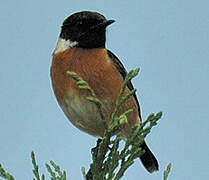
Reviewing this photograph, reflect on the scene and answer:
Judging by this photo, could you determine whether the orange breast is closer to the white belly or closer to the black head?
the white belly

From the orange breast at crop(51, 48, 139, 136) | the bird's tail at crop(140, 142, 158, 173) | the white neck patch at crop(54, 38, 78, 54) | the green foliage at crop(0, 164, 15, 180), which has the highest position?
the white neck patch at crop(54, 38, 78, 54)

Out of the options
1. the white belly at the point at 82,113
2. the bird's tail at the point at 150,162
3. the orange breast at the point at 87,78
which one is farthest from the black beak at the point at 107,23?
the bird's tail at the point at 150,162

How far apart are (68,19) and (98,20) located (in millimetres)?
478

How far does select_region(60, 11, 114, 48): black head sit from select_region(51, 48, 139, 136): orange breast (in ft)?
0.52

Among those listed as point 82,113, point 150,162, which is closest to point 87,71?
point 82,113

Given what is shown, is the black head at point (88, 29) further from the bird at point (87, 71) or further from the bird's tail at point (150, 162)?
the bird's tail at point (150, 162)

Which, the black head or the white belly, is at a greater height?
the black head

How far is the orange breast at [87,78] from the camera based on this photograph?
4.61m

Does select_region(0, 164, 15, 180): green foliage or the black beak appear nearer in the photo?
select_region(0, 164, 15, 180): green foliage

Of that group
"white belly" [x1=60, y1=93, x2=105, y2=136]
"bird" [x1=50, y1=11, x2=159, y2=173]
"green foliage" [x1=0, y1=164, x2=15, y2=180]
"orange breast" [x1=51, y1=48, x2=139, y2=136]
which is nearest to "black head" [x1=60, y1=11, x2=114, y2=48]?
"bird" [x1=50, y1=11, x2=159, y2=173]

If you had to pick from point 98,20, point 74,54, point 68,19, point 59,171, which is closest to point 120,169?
point 59,171

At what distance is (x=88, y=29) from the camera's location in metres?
5.23

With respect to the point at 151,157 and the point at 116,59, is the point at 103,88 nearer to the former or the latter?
the point at 116,59

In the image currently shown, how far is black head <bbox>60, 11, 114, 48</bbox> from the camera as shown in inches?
201
